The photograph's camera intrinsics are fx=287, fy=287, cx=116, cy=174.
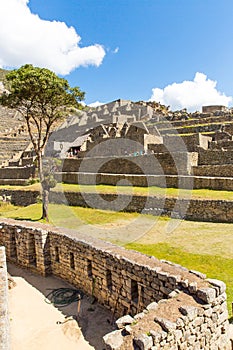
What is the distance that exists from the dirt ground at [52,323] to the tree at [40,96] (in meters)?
8.90

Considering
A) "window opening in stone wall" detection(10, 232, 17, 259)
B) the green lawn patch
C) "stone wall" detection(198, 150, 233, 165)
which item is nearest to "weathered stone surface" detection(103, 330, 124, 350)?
the green lawn patch

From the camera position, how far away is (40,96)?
1680 centimetres

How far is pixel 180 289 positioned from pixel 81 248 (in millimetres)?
3647

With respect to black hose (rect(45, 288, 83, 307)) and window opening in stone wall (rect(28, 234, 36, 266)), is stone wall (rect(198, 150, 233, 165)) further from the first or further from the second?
black hose (rect(45, 288, 83, 307))

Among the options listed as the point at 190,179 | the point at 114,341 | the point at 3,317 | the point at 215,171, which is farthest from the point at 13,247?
the point at 215,171

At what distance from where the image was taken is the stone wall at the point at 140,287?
4.36 metres


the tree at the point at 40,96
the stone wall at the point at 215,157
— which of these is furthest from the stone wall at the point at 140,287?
the stone wall at the point at 215,157

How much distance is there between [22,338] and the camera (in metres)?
6.45

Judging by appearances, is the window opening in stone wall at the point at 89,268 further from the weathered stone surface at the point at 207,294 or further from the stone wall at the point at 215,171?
the stone wall at the point at 215,171

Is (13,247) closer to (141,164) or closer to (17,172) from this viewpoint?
(141,164)

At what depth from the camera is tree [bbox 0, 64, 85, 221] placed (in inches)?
627

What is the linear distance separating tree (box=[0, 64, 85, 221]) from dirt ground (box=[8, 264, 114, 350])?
8904 mm

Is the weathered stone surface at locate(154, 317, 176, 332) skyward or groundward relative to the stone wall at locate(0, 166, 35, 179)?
groundward

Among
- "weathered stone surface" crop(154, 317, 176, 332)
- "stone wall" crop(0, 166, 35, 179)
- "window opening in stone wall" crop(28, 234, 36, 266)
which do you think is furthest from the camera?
"stone wall" crop(0, 166, 35, 179)
